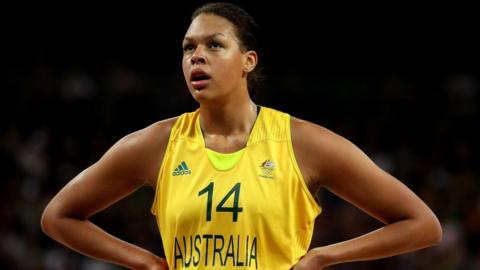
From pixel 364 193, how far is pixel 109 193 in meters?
1.05

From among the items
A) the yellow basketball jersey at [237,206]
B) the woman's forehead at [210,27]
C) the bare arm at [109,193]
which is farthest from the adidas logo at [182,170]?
the woman's forehead at [210,27]

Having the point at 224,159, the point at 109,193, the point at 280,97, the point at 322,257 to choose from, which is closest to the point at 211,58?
the point at 224,159

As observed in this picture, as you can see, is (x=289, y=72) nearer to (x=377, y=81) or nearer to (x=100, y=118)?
(x=377, y=81)

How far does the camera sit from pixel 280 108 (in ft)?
28.4

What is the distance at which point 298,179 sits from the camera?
344cm

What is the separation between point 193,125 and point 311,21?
21.5ft

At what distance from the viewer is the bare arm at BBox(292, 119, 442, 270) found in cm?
346

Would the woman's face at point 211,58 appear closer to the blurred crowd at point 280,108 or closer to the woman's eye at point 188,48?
the woman's eye at point 188,48

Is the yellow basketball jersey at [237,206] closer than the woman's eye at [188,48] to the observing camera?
Yes

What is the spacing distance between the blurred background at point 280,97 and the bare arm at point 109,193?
3.43 metres

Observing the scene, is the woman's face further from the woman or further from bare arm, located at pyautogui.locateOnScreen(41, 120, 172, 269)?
bare arm, located at pyautogui.locateOnScreen(41, 120, 172, 269)

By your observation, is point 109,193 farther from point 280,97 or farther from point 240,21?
point 280,97

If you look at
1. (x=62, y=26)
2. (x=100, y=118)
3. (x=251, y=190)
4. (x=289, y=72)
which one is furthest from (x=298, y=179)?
(x=62, y=26)

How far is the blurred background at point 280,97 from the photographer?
7.41 metres
